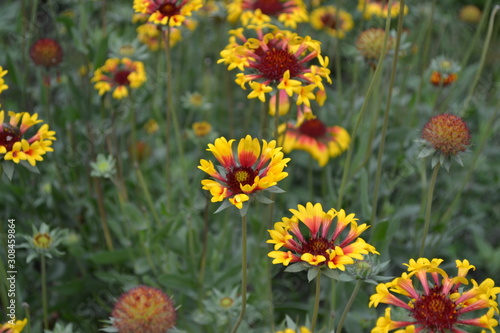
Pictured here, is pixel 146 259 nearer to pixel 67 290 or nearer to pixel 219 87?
pixel 67 290

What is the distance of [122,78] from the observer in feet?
5.34

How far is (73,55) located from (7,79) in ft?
0.90

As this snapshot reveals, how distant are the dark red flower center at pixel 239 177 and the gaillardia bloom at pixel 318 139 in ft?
2.36

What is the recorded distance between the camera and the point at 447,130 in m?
1.09

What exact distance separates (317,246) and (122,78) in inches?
36.6

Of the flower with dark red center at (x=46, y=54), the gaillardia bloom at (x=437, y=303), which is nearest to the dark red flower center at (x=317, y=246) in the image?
the gaillardia bloom at (x=437, y=303)

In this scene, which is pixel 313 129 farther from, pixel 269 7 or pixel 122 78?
pixel 122 78

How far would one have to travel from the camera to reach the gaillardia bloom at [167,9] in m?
1.25

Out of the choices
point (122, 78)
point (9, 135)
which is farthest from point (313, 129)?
point (9, 135)

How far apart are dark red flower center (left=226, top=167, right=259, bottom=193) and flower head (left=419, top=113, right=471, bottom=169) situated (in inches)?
13.6

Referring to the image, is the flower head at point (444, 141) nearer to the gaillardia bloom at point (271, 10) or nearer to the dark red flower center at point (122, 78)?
the gaillardia bloom at point (271, 10)

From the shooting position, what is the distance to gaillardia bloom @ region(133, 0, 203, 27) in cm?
125

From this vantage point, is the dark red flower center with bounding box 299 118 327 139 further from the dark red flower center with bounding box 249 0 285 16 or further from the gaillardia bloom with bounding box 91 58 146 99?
the gaillardia bloom with bounding box 91 58 146 99

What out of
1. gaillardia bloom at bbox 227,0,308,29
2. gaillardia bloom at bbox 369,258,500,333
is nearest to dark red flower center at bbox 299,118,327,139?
gaillardia bloom at bbox 227,0,308,29
